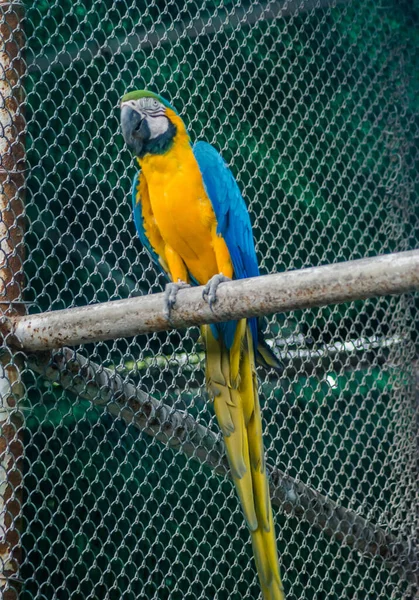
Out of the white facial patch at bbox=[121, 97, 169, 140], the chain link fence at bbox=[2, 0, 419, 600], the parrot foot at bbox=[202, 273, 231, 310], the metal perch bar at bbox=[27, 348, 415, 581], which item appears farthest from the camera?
the chain link fence at bbox=[2, 0, 419, 600]

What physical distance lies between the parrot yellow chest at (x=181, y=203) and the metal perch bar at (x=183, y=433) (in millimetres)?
302

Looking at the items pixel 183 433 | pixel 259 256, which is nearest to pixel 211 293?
pixel 183 433

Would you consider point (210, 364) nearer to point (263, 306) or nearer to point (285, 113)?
point (263, 306)

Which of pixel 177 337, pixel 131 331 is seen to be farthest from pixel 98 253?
pixel 131 331

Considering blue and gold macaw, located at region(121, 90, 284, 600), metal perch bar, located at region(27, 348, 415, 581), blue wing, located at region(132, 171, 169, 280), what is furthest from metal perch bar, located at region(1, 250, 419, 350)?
blue wing, located at region(132, 171, 169, 280)

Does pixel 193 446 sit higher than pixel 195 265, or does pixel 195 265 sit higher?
pixel 195 265

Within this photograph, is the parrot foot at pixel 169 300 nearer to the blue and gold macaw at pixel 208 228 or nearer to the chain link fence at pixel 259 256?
the blue and gold macaw at pixel 208 228

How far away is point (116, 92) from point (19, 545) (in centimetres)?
111

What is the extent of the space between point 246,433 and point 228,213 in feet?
1.42

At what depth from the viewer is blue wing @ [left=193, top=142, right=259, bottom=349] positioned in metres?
1.64

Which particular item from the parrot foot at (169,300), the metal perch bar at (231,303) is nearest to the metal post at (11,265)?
the metal perch bar at (231,303)

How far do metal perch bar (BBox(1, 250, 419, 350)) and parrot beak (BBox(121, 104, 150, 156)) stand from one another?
0.43 meters

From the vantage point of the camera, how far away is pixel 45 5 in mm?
1873

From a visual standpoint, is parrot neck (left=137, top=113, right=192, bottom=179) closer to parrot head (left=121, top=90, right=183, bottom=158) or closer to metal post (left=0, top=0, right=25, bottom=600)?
parrot head (left=121, top=90, right=183, bottom=158)
